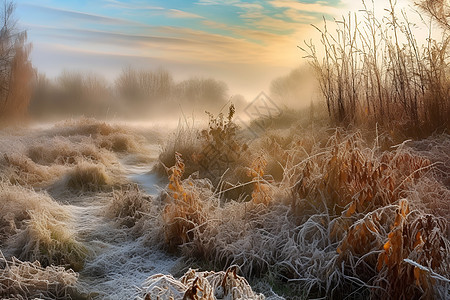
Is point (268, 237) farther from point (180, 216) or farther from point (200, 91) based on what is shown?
point (200, 91)

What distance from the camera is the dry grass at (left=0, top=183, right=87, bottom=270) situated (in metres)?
4.02

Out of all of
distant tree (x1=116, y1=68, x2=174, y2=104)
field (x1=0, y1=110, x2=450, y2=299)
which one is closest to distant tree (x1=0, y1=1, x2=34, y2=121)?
distant tree (x1=116, y1=68, x2=174, y2=104)

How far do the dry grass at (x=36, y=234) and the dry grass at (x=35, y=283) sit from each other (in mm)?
389

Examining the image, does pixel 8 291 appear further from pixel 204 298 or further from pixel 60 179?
pixel 60 179

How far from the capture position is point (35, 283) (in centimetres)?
338

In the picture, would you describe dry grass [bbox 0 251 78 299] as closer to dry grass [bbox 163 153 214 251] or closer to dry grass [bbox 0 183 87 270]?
dry grass [bbox 0 183 87 270]

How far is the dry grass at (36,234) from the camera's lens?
4.02m

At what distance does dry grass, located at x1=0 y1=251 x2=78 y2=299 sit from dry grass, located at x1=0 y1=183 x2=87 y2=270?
1.28 feet

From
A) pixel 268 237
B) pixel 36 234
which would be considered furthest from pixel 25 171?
pixel 268 237

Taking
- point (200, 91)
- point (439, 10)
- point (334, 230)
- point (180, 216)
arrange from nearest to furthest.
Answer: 1. point (334, 230)
2. point (180, 216)
3. point (439, 10)
4. point (200, 91)

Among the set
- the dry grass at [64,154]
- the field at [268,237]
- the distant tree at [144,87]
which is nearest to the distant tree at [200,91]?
the distant tree at [144,87]

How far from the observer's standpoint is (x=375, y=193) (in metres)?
3.68

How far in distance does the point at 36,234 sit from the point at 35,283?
2.64 feet

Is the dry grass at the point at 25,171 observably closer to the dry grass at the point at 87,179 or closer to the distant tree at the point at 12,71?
the dry grass at the point at 87,179
